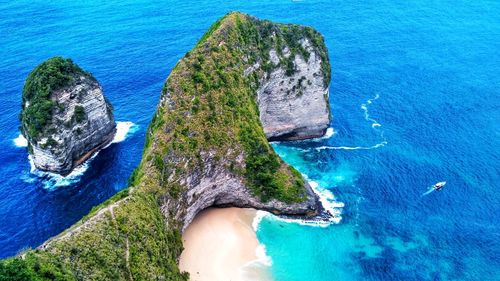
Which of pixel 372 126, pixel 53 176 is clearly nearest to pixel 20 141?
pixel 53 176

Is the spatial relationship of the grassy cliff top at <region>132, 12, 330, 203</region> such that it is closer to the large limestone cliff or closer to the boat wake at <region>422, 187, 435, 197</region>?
the large limestone cliff

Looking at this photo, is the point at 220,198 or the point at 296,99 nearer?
the point at 220,198

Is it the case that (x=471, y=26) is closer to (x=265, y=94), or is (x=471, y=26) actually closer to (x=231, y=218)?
(x=265, y=94)

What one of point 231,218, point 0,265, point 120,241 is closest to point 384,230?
point 231,218

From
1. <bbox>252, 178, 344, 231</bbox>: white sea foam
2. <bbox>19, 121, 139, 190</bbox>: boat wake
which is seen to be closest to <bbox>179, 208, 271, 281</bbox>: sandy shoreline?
<bbox>252, 178, 344, 231</bbox>: white sea foam

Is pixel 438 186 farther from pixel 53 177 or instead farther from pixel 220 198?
pixel 53 177
